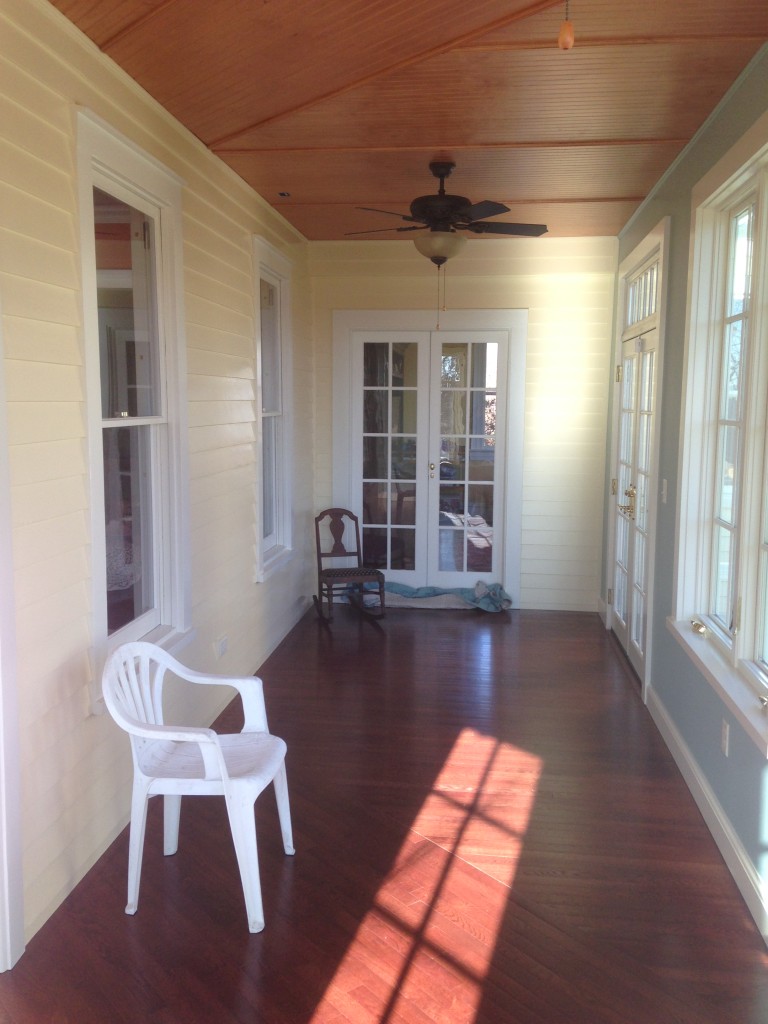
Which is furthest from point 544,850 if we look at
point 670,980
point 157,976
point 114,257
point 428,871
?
point 114,257

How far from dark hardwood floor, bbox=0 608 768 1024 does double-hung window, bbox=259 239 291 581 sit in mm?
1668

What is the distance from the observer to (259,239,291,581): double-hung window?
5.46 m

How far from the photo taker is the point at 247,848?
2.49 meters

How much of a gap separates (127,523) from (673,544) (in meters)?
2.45

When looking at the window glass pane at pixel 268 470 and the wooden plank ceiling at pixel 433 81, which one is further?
the window glass pane at pixel 268 470

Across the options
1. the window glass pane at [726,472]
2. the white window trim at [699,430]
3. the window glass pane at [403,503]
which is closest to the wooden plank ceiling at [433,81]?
the white window trim at [699,430]

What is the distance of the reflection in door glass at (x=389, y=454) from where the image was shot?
264 inches

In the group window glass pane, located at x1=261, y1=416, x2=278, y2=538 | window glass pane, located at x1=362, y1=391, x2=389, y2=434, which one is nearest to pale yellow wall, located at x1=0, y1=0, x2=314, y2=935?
window glass pane, located at x1=261, y1=416, x2=278, y2=538

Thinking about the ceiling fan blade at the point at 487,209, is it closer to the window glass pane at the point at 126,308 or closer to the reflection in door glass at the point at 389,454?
the window glass pane at the point at 126,308

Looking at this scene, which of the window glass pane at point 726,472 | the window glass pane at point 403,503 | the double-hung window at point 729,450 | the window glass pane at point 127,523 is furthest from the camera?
the window glass pane at point 403,503

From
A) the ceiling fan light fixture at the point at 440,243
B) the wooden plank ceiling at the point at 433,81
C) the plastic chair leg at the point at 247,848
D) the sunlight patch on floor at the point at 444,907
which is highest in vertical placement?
the wooden plank ceiling at the point at 433,81

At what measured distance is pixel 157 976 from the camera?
2.36 meters

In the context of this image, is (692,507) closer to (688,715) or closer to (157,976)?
(688,715)

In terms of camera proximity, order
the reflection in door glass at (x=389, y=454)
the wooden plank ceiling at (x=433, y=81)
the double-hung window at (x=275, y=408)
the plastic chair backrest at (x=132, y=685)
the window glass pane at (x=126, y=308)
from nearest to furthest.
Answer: the plastic chair backrest at (x=132, y=685) < the wooden plank ceiling at (x=433, y=81) < the window glass pane at (x=126, y=308) < the double-hung window at (x=275, y=408) < the reflection in door glass at (x=389, y=454)
